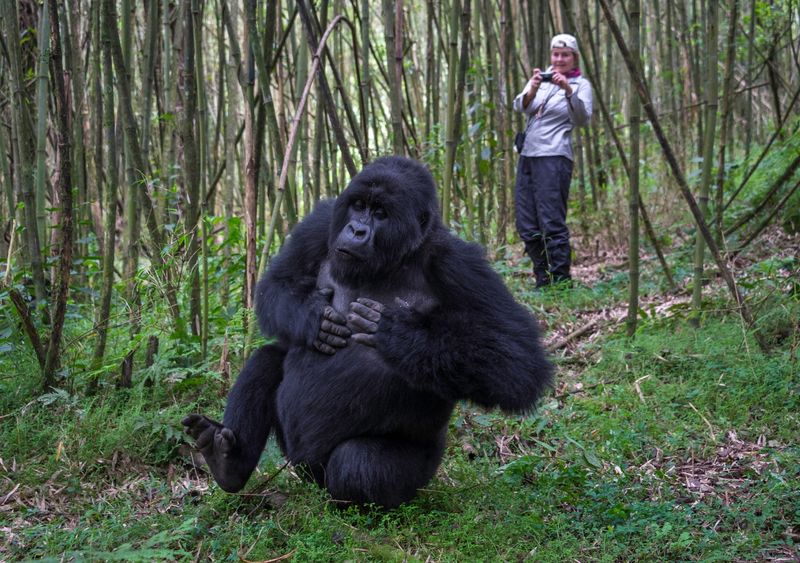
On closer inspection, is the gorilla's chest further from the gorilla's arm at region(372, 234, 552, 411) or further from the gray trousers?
the gray trousers

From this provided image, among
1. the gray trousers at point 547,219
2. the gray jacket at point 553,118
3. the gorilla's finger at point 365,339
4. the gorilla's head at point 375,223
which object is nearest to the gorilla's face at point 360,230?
the gorilla's head at point 375,223

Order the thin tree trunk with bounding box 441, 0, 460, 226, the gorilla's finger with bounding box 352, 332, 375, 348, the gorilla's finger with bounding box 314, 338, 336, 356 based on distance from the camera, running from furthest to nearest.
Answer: the thin tree trunk with bounding box 441, 0, 460, 226 < the gorilla's finger with bounding box 314, 338, 336, 356 < the gorilla's finger with bounding box 352, 332, 375, 348

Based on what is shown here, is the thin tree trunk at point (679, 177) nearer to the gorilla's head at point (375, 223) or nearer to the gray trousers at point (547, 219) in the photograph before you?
the gorilla's head at point (375, 223)

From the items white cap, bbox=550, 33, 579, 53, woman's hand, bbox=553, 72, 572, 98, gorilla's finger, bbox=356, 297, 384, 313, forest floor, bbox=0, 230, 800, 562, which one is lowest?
forest floor, bbox=0, 230, 800, 562

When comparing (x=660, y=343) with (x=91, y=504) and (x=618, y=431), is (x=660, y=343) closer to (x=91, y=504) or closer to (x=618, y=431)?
(x=618, y=431)

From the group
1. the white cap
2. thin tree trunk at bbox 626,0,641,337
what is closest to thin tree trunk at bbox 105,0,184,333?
thin tree trunk at bbox 626,0,641,337

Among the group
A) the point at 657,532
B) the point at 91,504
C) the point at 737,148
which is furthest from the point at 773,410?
the point at 737,148

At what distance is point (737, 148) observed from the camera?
11.9 metres

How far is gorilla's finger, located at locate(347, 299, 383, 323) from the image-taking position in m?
3.04

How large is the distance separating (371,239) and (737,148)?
10.5m

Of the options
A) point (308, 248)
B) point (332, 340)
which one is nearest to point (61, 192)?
point (308, 248)

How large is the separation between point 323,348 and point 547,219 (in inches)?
170

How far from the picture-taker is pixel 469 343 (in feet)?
9.41

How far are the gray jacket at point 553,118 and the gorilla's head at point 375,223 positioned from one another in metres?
4.18
